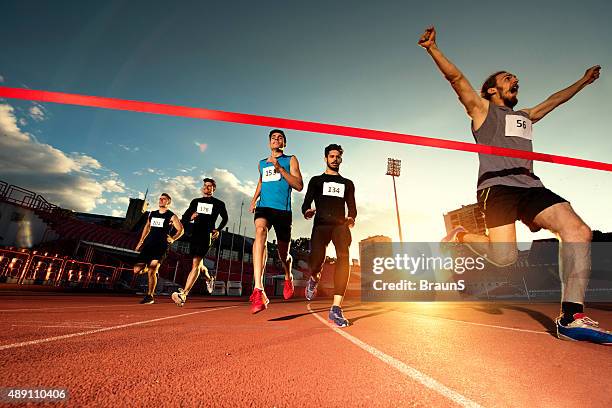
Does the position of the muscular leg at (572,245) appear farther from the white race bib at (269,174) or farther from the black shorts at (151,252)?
the black shorts at (151,252)

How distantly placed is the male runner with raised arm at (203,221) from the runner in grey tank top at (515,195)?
195 inches

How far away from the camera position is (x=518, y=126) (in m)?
3.06

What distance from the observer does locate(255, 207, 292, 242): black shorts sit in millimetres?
4320

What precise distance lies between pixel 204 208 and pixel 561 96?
623 centimetres

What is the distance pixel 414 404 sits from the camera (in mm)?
1174

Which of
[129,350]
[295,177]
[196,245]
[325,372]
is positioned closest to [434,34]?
[295,177]

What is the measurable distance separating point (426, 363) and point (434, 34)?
2.89 m

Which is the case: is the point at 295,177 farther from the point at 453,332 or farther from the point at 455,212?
the point at 455,212

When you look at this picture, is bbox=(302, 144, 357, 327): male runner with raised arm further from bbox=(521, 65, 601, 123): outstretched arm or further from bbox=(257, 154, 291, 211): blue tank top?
bbox=(521, 65, 601, 123): outstretched arm

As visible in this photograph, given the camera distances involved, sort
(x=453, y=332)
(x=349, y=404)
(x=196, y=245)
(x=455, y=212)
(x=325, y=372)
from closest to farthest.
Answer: (x=349, y=404) → (x=325, y=372) → (x=453, y=332) → (x=196, y=245) → (x=455, y=212)

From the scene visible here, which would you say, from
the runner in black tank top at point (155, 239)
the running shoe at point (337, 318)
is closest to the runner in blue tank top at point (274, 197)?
the running shoe at point (337, 318)

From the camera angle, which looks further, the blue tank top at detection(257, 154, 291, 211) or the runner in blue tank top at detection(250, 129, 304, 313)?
the blue tank top at detection(257, 154, 291, 211)

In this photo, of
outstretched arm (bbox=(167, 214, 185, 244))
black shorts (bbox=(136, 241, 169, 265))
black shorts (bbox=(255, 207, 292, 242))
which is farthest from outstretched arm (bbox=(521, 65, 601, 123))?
black shorts (bbox=(136, 241, 169, 265))

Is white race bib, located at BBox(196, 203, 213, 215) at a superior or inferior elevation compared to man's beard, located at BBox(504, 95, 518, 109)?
inferior
